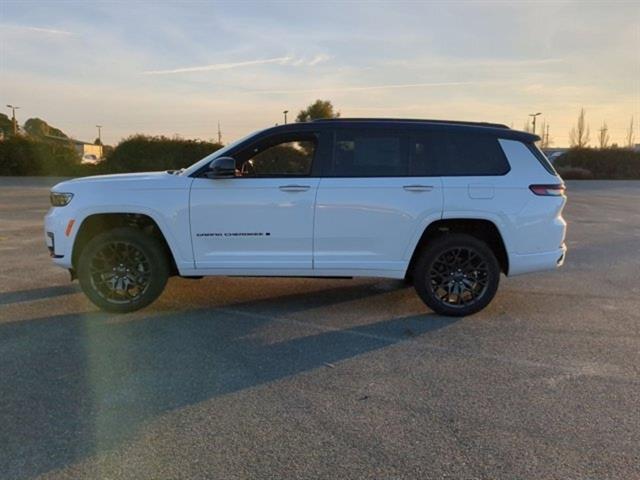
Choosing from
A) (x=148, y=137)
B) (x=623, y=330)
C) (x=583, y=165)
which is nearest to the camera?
(x=623, y=330)

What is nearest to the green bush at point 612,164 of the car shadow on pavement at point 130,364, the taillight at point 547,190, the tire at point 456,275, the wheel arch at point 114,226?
the taillight at point 547,190

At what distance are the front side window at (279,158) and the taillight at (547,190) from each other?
2.28 meters

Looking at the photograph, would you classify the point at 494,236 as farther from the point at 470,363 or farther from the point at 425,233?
the point at 470,363

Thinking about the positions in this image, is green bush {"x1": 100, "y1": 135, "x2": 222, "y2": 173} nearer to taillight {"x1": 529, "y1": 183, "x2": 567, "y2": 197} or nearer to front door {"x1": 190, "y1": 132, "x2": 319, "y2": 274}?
front door {"x1": 190, "y1": 132, "x2": 319, "y2": 274}

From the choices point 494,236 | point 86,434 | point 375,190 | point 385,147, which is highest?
point 385,147

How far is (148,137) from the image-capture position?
31.8 meters

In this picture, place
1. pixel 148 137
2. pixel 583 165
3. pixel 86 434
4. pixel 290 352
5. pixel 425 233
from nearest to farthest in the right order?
pixel 86 434 < pixel 290 352 < pixel 425 233 < pixel 148 137 < pixel 583 165

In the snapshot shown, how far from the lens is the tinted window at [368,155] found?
17.3ft

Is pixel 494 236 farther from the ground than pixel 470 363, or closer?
farther from the ground

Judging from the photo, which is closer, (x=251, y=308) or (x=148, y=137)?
(x=251, y=308)

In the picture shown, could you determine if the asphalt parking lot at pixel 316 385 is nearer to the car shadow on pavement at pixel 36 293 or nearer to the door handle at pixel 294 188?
the car shadow on pavement at pixel 36 293

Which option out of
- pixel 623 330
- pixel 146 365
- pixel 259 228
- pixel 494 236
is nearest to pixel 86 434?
pixel 146 365

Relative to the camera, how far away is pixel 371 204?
17.0 ft

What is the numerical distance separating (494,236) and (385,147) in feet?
4.89
